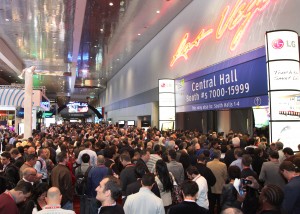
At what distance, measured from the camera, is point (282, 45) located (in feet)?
25.9

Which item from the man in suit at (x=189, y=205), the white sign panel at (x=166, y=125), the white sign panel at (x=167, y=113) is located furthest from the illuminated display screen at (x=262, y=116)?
the man in suit at (x=189, y=205)

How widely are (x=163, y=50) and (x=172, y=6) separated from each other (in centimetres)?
436

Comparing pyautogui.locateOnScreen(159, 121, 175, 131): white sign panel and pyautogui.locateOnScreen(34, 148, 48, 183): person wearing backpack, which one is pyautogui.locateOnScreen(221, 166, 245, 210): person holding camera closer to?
pyautogui.locateOnScreen(34, 148, 48, 183): person wearing backpack

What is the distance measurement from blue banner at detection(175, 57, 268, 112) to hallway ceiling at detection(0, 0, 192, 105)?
4.76 metres

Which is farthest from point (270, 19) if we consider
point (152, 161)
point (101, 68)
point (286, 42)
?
point (101, 68)

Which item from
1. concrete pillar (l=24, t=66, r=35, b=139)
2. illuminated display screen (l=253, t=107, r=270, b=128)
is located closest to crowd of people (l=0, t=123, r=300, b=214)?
illuminated display screen (l=253, t=107, r=270, b=128)

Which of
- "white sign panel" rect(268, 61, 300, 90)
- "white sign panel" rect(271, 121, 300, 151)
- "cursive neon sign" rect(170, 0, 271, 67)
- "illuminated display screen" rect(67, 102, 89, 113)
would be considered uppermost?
"cursive neon sign" rect(170, 0, 271, 67)

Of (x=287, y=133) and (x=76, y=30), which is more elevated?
(x=76, y=30)

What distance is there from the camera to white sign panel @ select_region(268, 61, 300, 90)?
7.90m

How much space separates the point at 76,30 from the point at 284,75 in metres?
14.7

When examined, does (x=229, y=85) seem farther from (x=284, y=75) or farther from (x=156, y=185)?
(x=156, y=185)

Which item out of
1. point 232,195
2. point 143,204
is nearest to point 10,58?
point 232,195

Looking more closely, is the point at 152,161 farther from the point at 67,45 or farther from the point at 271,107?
the point at 67,45

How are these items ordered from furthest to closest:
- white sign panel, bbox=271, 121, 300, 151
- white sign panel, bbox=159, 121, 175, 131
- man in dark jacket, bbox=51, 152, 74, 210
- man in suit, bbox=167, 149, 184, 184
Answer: white sign panel, bbox=159, 121, 175, 131, white sign panel, bbox=271, 121, 300, 151, man in suit, bbox=167, 149, 184, 184, man in dark jacket, bbox=51, 152, 74, 210
